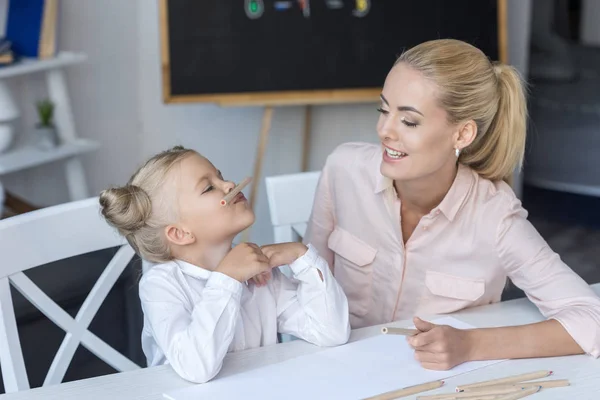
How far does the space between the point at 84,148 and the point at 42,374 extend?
3.11 feet

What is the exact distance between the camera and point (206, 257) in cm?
156

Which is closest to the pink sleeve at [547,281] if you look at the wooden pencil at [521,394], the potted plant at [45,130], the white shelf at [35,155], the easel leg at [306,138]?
the wooden pencil at [521,394]

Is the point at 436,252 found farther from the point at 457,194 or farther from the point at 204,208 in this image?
the point at 204,208

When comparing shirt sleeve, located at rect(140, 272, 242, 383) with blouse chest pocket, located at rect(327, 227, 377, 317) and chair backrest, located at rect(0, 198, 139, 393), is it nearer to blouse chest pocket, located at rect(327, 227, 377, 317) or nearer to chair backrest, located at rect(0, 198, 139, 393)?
chair backrest, located at rect(0, 198, 139, 393)

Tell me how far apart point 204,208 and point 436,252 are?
50 cm

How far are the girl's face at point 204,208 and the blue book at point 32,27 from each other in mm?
1797

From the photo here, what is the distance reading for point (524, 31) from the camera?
380 cm

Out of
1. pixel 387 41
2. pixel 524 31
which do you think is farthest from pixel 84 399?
pixel 524 31

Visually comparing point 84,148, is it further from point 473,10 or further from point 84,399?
point 84,399

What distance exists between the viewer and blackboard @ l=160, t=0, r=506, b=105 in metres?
3.16

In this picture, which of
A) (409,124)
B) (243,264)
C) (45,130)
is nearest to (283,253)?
(243,264)

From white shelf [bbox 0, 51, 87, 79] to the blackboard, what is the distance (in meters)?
0.36

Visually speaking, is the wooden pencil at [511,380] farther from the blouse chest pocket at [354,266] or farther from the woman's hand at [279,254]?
the blouse chest pocket at [354,266]

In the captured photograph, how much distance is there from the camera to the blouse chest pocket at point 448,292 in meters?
1.70
